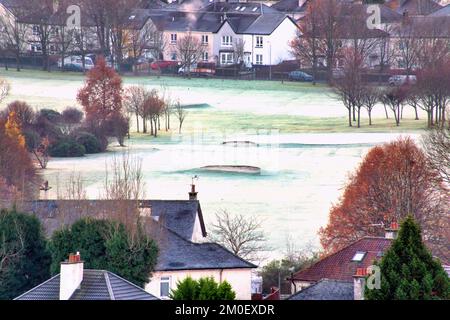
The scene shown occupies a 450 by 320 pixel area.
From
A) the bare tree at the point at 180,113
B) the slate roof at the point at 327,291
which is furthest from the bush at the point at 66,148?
the slate roof at the point at 327,291

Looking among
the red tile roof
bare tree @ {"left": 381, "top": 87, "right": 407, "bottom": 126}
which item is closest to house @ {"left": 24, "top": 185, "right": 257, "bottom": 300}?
the red tile roof

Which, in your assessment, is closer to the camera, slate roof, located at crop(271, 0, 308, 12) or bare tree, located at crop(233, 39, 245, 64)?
bare tree, located at crop(233, 39, 245, 64)

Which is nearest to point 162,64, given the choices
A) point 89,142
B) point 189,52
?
point 189,52

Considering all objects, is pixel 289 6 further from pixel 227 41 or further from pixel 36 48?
→ pixel 36 48

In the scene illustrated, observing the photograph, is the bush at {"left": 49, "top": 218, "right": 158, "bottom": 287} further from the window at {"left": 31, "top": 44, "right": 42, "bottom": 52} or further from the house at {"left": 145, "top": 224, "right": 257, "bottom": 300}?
the window at {"left": 31, "top": 44, "right": 42, "bottom": 52}
